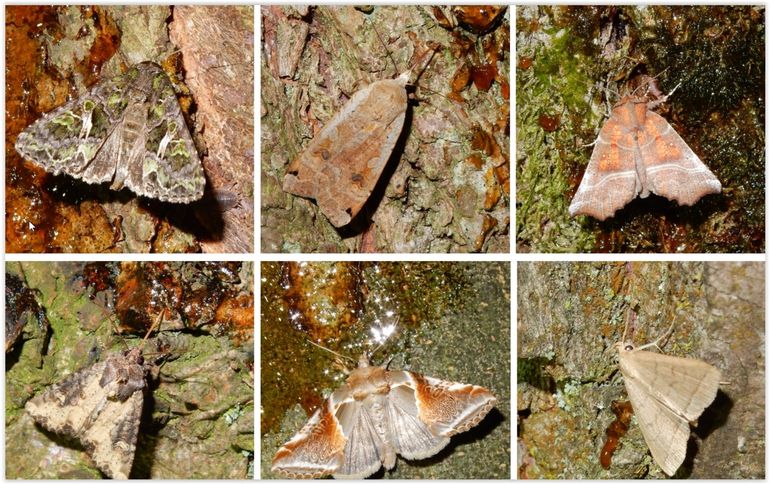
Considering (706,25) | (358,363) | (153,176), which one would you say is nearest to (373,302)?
(358,363)

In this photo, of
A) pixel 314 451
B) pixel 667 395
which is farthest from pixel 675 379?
pixel 314 451

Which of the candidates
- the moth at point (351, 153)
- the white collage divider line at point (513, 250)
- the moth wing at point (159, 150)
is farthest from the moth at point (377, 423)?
the moth wing at point (159, 150)

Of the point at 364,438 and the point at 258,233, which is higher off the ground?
the point at 258,233

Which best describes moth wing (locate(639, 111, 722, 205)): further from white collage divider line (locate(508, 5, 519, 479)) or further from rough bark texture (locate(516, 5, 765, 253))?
white collage divider line (locate(508, 5, 519, 479))

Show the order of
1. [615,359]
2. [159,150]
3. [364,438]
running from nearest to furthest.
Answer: [159,150] < [364,438] < [615,359]


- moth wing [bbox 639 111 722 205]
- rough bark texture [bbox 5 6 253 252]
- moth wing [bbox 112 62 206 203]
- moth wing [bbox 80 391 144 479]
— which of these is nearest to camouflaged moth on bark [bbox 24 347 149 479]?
moth wing [bbox 80 391 144 479]

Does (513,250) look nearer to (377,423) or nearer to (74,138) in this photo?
(377,423)
